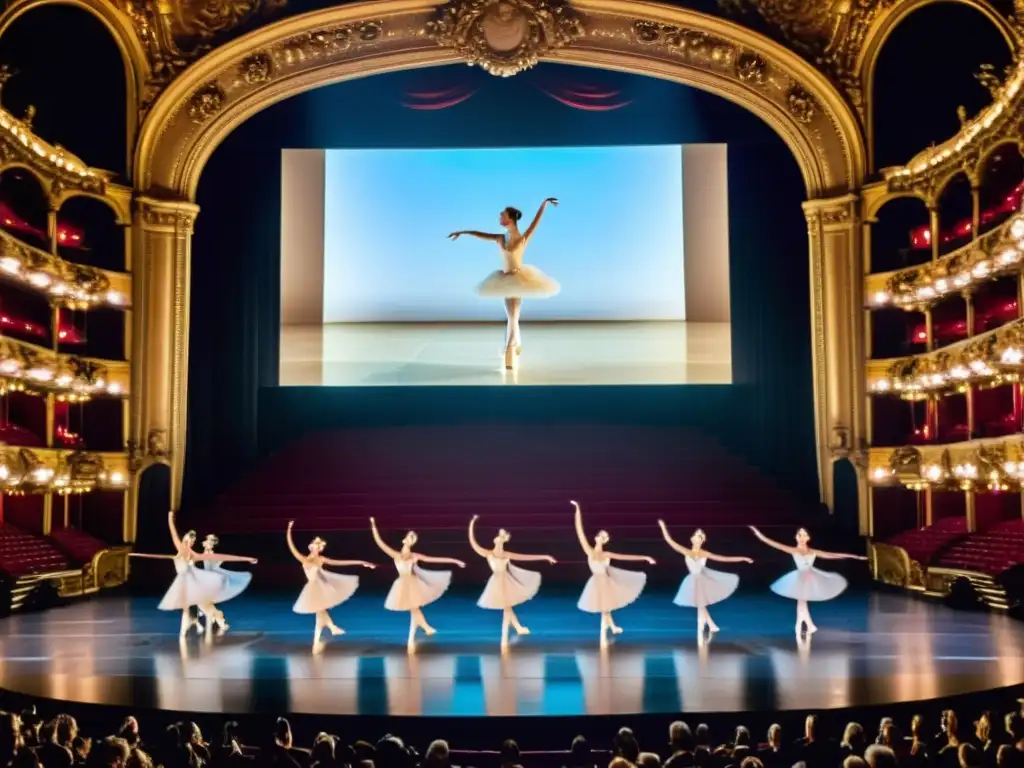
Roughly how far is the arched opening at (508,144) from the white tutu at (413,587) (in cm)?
695

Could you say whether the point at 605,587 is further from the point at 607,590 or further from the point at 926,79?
the point at 926,79

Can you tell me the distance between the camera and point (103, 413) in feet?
51.0

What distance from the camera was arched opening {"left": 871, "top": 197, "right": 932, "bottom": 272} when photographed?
15703 mm

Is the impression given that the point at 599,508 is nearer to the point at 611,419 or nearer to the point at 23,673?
the point at 611,419

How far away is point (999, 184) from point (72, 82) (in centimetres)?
1247

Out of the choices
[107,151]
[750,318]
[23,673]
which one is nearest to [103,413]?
[107,151]

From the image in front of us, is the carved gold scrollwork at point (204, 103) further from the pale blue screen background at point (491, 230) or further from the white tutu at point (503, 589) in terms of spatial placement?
the white tutu at point (503, 589)

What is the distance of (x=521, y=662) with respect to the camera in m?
8.30

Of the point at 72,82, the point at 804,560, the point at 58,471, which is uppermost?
the point at 72,82

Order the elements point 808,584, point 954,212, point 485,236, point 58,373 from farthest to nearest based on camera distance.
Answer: point 485,236, point 954,212, point 58,373, point 808,584

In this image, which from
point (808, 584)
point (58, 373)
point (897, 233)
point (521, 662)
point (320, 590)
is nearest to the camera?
point (521, 662)

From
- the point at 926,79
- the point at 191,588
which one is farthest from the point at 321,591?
the point at 926,79

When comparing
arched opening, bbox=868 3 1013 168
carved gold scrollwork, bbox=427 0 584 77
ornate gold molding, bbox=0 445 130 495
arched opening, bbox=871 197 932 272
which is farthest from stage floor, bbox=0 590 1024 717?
carved gold scrollwork, bbox=427 0 584 77

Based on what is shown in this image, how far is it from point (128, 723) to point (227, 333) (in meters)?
11.4
